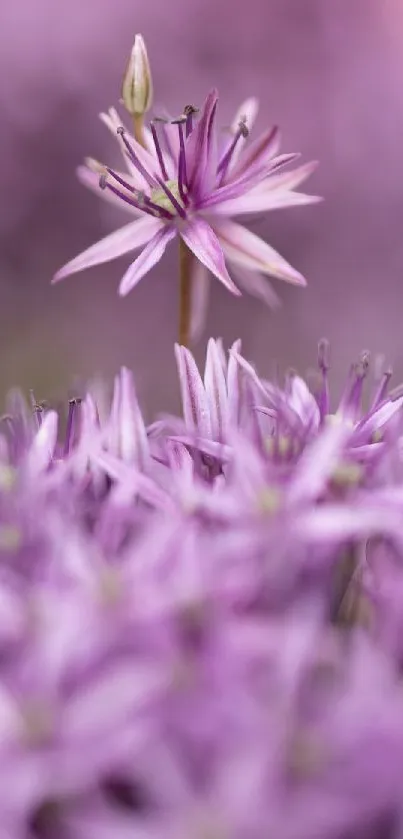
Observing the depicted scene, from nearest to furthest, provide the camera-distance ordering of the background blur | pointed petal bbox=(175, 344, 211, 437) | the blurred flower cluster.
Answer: the blurred flower cluster, pointed petal bbox=(175, 344, 211, 437), the background blur

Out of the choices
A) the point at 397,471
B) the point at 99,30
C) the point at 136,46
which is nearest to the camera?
the point at 397,471

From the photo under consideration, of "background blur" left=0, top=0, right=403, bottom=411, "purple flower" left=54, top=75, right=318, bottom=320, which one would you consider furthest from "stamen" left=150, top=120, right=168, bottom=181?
"background blur" left=0, top=0, right=403, bottom=411

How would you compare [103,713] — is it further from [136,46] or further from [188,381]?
[136,46]

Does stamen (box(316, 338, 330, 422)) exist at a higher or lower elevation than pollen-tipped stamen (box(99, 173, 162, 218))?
lower

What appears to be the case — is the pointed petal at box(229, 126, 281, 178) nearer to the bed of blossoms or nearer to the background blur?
the bed of blossoms

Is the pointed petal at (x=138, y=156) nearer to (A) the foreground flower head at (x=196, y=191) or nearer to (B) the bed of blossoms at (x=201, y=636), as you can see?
(A) the foreground flower head at (x=196, y=191)

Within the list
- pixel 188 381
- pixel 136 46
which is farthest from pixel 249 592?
pixel 136 46

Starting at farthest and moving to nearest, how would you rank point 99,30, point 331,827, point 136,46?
point 99,30 < point 136,46 < point 331,827
